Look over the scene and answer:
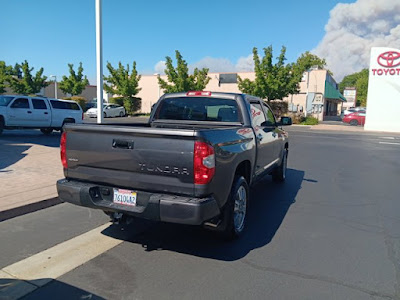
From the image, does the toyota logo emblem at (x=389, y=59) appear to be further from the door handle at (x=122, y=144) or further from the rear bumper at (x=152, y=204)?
the door handle at (x=122, y=144)

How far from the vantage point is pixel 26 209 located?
516 centimetres

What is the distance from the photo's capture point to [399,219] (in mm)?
5363

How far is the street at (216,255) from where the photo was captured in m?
3.16

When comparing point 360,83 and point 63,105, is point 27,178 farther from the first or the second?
point 360,83

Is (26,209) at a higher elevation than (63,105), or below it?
below

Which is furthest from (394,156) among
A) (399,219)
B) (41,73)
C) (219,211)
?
(41,73)

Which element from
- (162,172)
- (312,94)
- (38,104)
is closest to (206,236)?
(162,172)

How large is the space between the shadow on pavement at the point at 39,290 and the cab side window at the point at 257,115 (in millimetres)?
3329

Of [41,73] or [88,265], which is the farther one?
[41,73]

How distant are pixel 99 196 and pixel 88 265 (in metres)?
0.75

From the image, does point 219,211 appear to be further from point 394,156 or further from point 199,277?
point 394,156

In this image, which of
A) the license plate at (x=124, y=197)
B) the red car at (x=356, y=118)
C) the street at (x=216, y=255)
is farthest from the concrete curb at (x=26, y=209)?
the red car at (x=356, y=118)

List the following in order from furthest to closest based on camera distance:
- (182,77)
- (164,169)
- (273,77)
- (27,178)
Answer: (182,77) → (273,77) → (27,178) → (164,169)

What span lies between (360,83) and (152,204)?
354 feet
